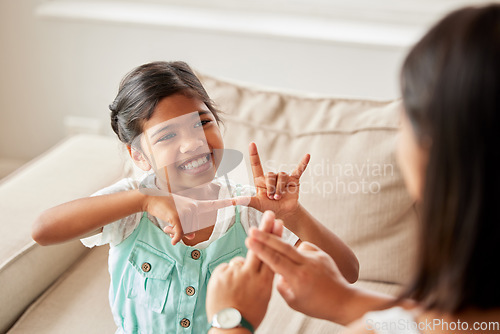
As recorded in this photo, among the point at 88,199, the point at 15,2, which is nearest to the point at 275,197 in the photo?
the point at 88,199

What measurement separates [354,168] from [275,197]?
402 mm

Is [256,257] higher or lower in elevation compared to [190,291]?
higher

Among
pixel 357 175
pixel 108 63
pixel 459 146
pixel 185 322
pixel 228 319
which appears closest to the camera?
pixel 459 146

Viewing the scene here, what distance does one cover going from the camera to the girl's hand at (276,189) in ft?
2.76

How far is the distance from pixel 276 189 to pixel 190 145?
15cm

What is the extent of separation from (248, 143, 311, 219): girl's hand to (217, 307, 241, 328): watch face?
0.72ft

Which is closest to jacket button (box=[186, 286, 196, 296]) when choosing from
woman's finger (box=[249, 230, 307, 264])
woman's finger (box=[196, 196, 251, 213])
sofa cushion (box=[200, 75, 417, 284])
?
woman's finger (box=[196, 196, 251, 213])

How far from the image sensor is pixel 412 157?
0.56 m

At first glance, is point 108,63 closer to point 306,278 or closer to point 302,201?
point 302,201

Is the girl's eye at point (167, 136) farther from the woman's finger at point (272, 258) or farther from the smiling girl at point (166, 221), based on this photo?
the woman's finger at point (272, 258)

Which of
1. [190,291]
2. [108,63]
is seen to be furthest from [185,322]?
[108,63]

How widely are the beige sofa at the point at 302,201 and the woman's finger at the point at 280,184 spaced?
14.4 inches

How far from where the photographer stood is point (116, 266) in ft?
3.05

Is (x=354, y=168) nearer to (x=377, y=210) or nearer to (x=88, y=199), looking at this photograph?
(x=377, y=210)
